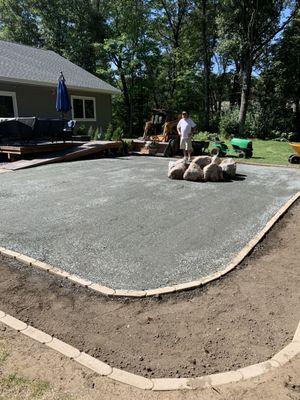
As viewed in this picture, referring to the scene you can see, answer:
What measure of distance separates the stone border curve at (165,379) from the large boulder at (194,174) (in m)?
6.09

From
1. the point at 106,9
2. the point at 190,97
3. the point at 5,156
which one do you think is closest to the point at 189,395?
the point at 5,156

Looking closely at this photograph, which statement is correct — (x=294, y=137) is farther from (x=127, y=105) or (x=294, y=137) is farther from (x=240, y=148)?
(x=127, y=105)

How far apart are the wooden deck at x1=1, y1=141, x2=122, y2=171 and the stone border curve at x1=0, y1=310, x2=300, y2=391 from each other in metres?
7.95

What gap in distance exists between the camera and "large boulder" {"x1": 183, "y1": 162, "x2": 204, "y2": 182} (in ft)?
28.0

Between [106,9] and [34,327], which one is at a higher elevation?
[106,9]

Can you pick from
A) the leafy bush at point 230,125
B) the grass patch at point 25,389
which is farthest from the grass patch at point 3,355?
the leafy bush at point 230,125

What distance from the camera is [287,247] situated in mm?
4605

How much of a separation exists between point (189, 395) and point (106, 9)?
31002 mm

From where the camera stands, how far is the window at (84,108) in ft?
60.2

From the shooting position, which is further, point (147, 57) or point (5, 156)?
point (147, 57)

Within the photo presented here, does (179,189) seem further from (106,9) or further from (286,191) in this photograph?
(106,9)

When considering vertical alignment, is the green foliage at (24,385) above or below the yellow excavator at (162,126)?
below

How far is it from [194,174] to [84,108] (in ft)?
40.1

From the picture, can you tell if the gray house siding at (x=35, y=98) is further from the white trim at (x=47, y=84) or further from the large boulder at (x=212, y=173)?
the large boulder at (x=212, y=173)
